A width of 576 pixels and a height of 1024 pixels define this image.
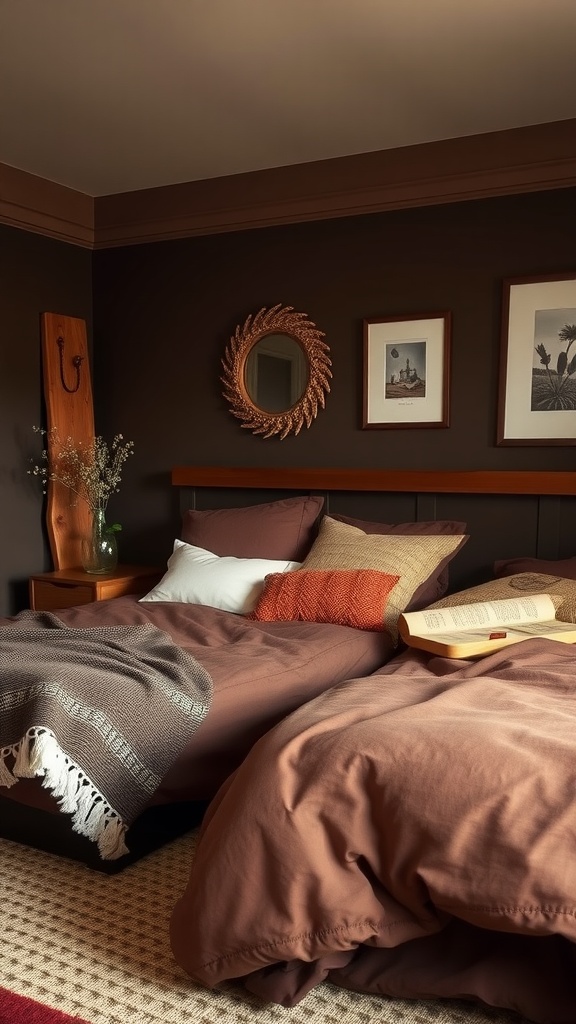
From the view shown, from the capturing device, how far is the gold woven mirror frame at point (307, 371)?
4.50m

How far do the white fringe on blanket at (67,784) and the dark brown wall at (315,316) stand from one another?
2.51 metres

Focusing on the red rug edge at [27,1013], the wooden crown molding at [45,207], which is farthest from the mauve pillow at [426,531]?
the wooden crown molding at [45,207]

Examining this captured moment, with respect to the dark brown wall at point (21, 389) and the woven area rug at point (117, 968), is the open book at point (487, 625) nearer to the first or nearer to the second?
the woven area rug at point (117, 968)

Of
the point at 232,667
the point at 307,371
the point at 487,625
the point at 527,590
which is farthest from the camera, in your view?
the point at 307,371

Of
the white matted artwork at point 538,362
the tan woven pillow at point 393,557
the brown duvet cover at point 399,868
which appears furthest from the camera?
the white matted artwork at point 538,362

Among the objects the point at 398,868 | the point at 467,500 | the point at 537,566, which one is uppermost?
the point at 467,500

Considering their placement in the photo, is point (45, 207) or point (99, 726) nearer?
point (99, 726)

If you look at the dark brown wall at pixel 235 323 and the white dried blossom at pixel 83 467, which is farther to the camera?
the white dried blossom at pixel 83 467

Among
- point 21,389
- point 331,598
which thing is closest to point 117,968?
point 331,598

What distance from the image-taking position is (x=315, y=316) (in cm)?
454

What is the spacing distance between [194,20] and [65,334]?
7.57ft

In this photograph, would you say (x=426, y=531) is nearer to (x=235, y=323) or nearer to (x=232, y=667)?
(x=232, y=667)

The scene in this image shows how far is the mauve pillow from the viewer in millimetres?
3770

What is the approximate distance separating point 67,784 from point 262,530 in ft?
7.07
